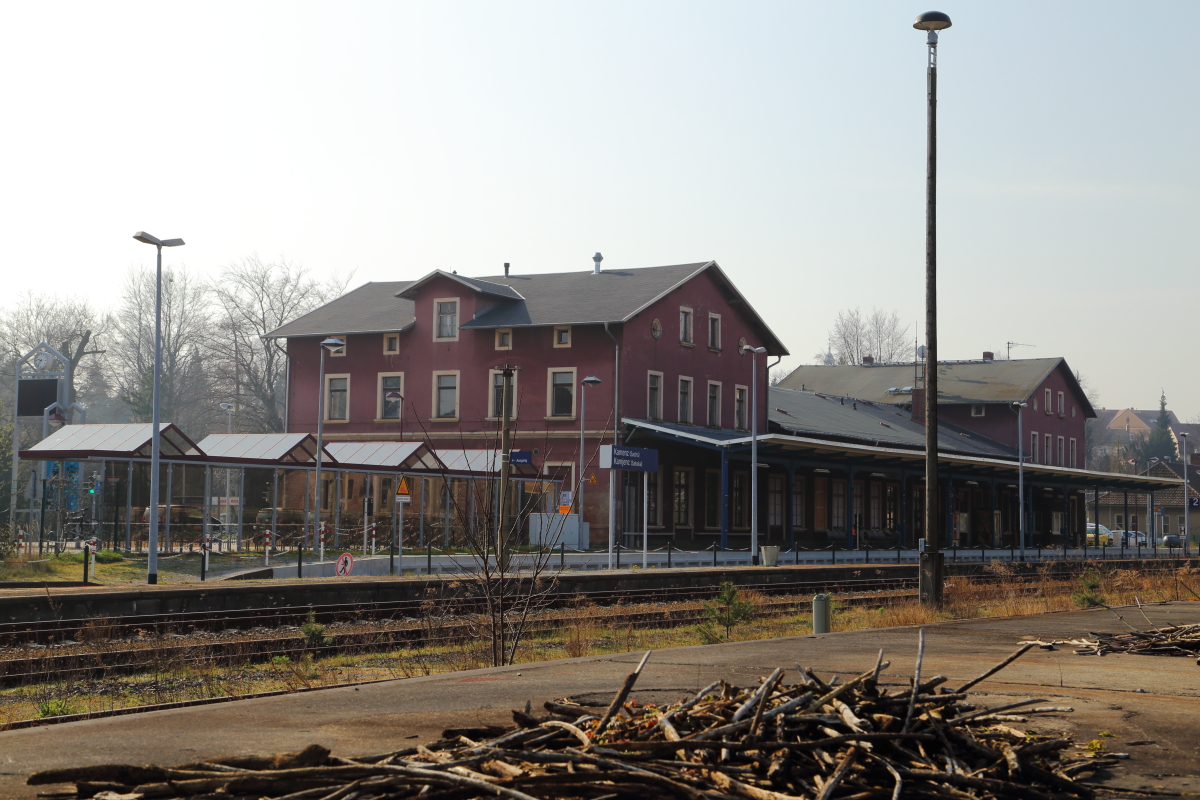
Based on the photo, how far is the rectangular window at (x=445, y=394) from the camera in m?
46.6

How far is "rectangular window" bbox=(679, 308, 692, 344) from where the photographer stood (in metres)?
47.5

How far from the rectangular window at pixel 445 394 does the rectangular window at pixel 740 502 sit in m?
10.8

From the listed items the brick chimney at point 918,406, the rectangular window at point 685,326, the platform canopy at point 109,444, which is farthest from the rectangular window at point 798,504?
the platform canopy at point 109,444

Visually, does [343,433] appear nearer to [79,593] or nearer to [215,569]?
[215,569]

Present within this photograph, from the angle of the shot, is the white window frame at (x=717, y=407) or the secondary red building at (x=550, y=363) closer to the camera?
the secondary red building at (x=550, y=363)

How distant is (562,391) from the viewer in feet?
148

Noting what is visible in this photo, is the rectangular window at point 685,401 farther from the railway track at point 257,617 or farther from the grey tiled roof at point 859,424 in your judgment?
the railway track at point 257,617

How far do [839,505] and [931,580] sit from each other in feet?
A: 119

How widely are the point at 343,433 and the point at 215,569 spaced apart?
20.0 metres

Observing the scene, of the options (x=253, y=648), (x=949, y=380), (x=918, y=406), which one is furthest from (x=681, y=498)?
(x=253, y=648)

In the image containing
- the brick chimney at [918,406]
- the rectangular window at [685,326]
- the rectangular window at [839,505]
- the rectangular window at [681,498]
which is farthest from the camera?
the brick chimney at [918,406]

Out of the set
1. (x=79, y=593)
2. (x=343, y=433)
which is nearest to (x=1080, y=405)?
(x=343, y=433)

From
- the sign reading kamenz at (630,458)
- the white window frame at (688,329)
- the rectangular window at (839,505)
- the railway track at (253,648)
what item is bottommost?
the railway track at (253,648)

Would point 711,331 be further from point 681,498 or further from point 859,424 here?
point 859,424
